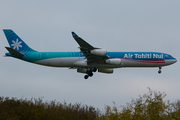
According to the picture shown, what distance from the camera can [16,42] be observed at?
53.5 meters

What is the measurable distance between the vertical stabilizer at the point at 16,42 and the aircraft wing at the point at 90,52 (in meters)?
11.4

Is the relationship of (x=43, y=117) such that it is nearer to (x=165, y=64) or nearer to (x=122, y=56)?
(x=122, y=56)

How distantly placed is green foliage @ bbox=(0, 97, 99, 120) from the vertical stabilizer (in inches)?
401

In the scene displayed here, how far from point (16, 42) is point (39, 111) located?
52.6 feet

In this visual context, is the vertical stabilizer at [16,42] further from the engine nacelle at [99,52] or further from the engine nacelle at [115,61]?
the engine nacelle at [115,61]

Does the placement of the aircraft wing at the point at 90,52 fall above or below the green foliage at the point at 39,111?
above

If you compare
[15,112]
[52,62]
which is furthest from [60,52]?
[15,112]

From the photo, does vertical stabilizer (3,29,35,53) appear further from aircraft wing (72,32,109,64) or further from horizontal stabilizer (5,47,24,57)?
aircraft wing (72,32,109,64)

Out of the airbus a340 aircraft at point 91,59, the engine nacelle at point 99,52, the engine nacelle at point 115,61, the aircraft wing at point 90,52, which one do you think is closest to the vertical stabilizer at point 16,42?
the airbus a340 aircraft at point 91,59

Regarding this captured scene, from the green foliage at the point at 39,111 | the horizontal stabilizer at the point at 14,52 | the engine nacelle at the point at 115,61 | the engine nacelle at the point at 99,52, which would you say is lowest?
the green foliage at the point at 39,111

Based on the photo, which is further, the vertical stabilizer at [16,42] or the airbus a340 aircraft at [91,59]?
the vertical stabilizer at [16,42]

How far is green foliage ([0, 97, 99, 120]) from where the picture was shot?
41259mm

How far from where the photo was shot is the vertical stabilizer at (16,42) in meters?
52.6

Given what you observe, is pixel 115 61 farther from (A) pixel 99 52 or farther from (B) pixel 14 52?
(B) pixel 14 52
